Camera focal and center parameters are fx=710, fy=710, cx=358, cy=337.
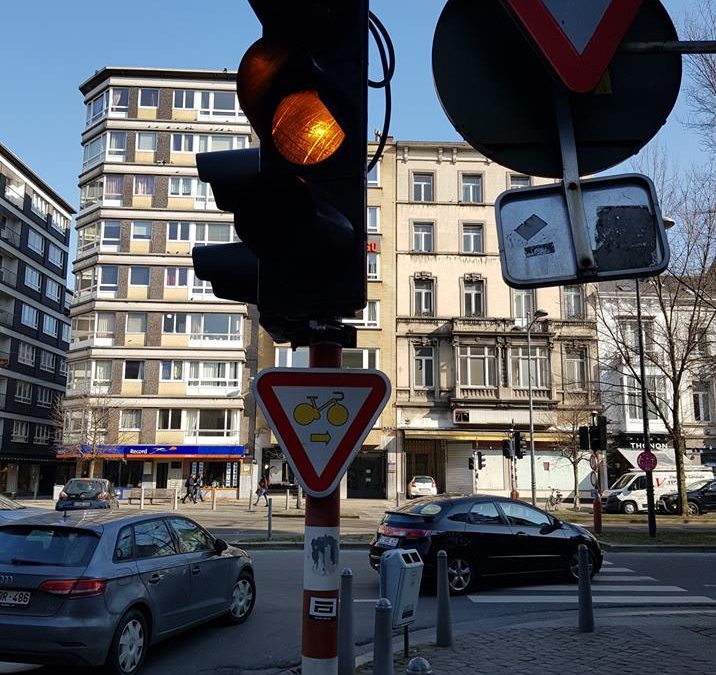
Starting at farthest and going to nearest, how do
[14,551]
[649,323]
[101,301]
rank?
[101,301] → [649,323] → [14,551]

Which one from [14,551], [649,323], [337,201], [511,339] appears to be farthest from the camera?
[511,339]

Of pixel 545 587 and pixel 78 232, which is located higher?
pixel 78 232

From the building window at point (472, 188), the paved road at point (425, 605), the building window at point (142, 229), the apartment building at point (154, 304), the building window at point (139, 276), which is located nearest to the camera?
the paved road at point (425, 605)

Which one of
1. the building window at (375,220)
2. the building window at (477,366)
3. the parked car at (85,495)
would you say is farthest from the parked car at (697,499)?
the parked car at (85,495)

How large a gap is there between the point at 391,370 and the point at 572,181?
40692 mm

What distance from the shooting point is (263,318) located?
115 inches

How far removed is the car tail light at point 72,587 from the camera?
6668 mm

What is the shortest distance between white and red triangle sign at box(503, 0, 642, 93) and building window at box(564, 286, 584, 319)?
43.2 meters

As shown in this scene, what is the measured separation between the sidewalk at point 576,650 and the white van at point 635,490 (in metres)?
25.9

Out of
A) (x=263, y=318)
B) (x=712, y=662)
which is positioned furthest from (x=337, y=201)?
(x=712, y=662)

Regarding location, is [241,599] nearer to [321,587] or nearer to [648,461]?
[321,587]

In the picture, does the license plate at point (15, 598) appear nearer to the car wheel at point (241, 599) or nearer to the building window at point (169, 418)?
the car wheel at point (241, 599)

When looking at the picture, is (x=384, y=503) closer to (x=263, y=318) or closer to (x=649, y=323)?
(x=649, y=323)

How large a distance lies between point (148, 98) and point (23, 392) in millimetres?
25388
